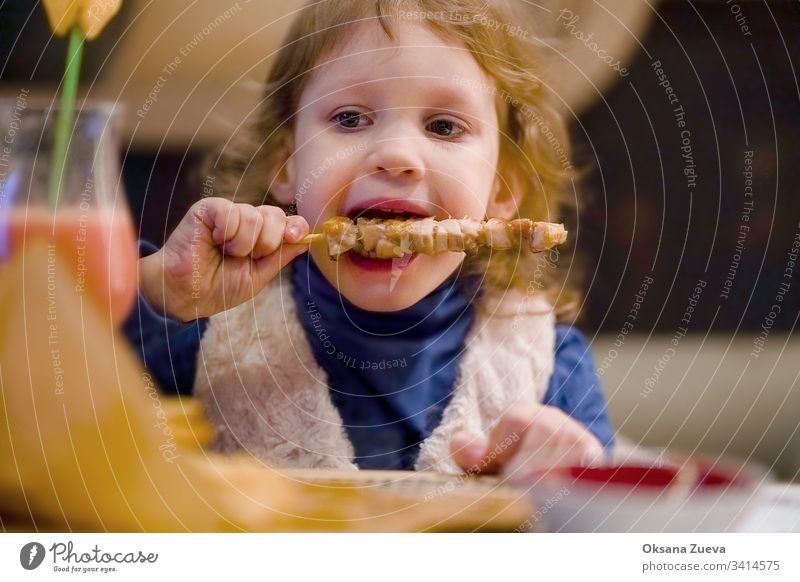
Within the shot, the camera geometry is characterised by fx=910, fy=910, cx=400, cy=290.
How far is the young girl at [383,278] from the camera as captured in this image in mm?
629

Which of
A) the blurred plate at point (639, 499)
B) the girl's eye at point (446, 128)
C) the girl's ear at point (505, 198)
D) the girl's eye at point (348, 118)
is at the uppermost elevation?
the girl's eye at point (348, 118)

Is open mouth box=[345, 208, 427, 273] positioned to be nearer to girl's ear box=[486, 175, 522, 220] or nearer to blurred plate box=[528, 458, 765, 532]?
girl's ear box=[486, 175, 522, 220]

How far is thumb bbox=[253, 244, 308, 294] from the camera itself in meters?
0.64

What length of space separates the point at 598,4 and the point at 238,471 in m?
0.43

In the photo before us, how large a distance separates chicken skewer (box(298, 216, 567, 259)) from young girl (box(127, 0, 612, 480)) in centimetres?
2

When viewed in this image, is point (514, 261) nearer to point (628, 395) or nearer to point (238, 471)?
point (628, 395)

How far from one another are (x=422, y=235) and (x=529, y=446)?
18cm

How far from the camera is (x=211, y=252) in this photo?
0.63 meters

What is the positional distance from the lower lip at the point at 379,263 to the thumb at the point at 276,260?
37 mm

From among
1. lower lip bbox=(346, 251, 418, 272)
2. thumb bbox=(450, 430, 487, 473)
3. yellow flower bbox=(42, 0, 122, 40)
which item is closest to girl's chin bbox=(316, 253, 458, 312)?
lower lip bbox=(346, 251, 418, 272)

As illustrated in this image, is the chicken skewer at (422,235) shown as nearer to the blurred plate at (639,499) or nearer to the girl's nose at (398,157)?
the girl's nose at (398,157)

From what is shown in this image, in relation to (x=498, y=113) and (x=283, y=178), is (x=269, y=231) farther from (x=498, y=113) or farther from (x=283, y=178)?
(x=498, y=113)

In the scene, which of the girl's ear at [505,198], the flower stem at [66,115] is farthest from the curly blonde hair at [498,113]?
the flower stem at [66,115]
